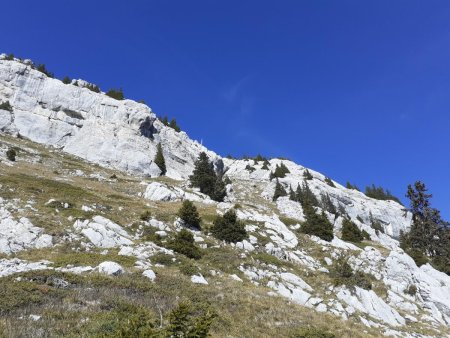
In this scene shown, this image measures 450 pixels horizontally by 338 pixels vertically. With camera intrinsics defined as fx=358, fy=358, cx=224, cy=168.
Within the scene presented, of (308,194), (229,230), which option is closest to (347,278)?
(229,230)

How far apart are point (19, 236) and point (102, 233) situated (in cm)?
528

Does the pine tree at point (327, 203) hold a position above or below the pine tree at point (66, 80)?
below

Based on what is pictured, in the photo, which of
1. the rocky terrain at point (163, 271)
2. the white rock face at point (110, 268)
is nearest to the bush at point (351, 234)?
the rocky terrain at point (163, 271)

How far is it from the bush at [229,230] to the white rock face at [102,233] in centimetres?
898

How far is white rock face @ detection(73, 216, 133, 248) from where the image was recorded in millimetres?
25105

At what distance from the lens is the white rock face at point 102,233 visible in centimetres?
2510

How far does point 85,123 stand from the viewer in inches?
3287

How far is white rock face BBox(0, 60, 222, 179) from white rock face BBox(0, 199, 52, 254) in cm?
5227

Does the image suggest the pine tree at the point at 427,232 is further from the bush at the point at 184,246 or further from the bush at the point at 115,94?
the bush at the point at 115,94

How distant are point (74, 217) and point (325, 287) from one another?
65.5ft

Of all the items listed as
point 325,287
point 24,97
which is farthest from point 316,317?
point 24,97

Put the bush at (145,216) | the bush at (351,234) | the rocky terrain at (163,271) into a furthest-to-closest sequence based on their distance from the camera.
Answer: the bush at (351,234) → the bush at (145,216) → the rocky terrain at (163,271)

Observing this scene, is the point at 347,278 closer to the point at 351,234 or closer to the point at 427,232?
the point at 351,234

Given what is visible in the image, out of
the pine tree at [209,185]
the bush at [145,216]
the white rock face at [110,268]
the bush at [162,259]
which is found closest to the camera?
the white rock face at [110,268]
